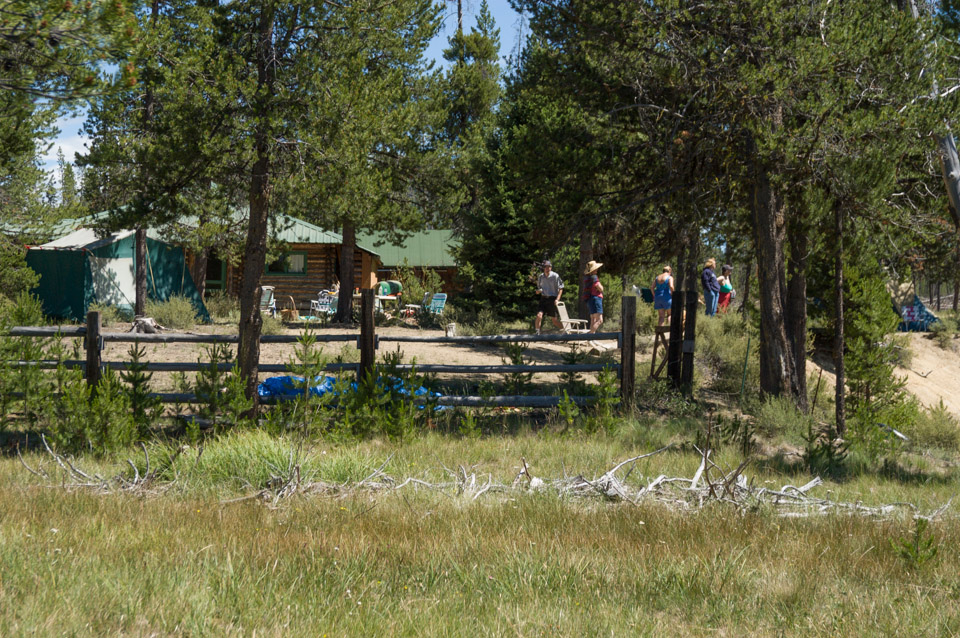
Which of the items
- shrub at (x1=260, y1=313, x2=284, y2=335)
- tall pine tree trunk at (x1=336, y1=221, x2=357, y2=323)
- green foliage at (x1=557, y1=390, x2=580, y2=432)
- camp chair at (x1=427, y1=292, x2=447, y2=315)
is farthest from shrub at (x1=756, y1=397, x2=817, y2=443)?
tall pine tree trunk at (x1=336, y1=221, x2=357, y2=323)

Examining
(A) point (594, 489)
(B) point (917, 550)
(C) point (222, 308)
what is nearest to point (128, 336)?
(A) point (594, 489)

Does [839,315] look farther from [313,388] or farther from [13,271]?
[13,271]

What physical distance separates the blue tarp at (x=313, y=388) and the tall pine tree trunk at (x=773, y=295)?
4676 millimetres

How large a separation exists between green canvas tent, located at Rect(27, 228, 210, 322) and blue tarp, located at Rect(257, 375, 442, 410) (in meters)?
12.3

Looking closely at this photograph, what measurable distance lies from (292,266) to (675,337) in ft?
70.7

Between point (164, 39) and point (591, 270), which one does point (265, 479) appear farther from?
point (591, 270)

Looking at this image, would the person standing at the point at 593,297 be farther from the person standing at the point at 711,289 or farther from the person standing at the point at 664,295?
the person standing at the point at 711,289

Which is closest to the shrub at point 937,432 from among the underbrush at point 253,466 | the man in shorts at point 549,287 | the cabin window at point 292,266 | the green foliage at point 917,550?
the man in shorts at point 549,287

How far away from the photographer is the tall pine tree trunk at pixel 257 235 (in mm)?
7531

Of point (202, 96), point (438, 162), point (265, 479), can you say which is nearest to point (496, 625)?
point (265, 479)

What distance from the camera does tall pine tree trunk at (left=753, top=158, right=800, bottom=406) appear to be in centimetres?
1008

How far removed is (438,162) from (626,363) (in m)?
10.4

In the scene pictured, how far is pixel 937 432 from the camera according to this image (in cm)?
1180

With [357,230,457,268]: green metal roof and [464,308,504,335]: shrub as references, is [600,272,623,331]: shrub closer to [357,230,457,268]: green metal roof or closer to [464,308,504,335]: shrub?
[464,308,504,335]: shrub
